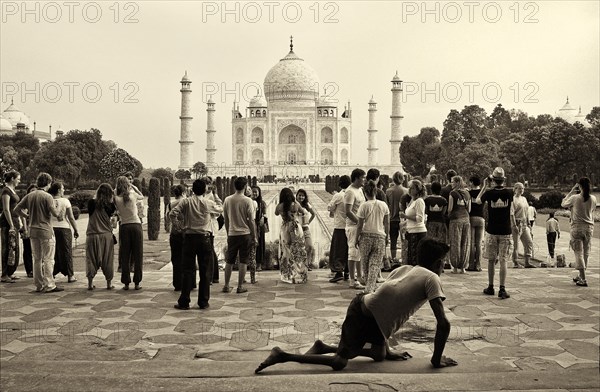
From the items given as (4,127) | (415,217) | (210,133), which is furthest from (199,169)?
(415,217)

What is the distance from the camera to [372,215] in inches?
247

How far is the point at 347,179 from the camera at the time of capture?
7324mm


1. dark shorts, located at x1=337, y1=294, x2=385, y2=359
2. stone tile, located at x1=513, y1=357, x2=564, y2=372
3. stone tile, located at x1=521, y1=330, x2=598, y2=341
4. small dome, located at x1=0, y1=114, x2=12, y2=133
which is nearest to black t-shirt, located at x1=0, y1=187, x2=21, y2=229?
dark shorts, located at x1=337, y1=294, x2=385, y2=359

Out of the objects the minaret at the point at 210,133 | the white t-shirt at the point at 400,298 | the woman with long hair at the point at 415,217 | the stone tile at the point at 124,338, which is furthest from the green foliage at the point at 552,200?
the minaret at the point at 210,133

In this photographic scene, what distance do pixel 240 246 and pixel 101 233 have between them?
1336 mm

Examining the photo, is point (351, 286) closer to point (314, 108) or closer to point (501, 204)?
point (501, 204)

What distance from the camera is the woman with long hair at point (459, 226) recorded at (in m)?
7.64

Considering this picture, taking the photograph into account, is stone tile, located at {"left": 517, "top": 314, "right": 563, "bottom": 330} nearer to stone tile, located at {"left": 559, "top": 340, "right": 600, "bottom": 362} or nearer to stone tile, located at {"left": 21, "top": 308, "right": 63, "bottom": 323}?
stone tile, located at {"left": 559, "top": 340, "right": 600, "bottom": 362}

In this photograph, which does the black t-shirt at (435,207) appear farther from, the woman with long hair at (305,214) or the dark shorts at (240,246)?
the dark shorts at (240,246)

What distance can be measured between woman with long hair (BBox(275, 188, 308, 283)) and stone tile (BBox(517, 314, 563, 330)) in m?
2.36

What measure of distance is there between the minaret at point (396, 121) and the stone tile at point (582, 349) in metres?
47.1

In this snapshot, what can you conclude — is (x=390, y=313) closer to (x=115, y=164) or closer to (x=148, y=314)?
(x=148, y=314)

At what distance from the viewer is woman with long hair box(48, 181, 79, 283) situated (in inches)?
269

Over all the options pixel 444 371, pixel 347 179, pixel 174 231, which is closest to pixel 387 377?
pixel 444 371
